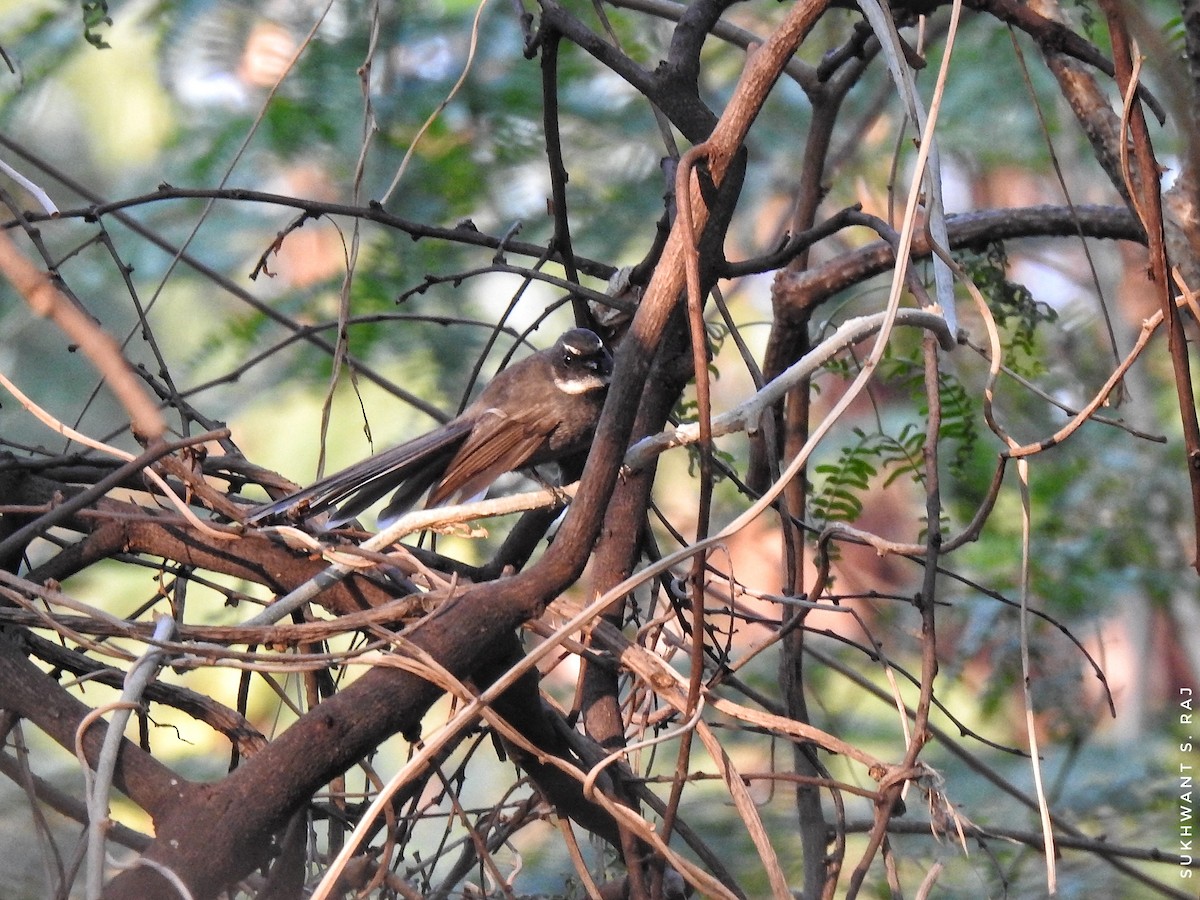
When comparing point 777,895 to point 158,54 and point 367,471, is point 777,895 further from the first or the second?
point 158,54

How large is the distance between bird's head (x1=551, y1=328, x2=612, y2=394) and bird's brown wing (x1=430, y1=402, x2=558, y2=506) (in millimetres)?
102

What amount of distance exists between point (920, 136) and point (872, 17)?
212 millimetres

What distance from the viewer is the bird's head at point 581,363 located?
2.71 meters

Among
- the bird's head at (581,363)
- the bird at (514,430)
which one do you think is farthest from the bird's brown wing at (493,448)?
the bird's head at (581,363)

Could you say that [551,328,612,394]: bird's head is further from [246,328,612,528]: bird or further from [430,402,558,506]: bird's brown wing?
[430,402,558,506]: bird's brown wing

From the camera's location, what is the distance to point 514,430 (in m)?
2.89

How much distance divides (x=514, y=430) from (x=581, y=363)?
24 centimetres

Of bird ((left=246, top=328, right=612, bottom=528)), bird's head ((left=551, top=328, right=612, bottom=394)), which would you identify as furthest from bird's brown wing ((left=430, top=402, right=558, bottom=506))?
bird's head ((left=551, top=328, right=612, bottom=394))

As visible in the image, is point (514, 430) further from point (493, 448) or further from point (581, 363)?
point (581, 363)

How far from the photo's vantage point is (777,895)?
4.79ft

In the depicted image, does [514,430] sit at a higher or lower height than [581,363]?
lower

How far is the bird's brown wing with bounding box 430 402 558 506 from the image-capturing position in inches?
109

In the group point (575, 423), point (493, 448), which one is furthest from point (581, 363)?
point (493, 448)

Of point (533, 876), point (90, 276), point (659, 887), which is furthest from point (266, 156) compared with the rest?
point (659, 887)
